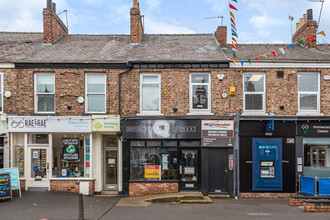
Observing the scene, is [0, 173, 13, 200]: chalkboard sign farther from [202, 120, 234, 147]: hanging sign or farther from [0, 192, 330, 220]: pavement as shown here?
[202, 120, 234, 147]: hanging sign

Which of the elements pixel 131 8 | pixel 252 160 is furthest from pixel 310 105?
pixel 131 8

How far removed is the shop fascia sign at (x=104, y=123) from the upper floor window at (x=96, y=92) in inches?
20.4

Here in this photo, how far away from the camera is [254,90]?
47.9 feet

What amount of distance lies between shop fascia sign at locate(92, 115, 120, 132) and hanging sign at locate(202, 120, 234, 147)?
401cm

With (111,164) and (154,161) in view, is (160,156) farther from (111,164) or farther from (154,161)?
(111,164)

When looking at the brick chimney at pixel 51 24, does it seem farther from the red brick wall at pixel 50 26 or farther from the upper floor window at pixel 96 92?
the upper floor window at pixel 96 92

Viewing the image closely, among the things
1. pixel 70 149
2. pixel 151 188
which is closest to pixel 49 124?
pixel 70 149

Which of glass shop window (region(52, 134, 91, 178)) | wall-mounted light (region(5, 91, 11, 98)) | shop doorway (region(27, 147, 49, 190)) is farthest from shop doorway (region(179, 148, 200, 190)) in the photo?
wall-mounted light (region(5, 91, 11, 98))

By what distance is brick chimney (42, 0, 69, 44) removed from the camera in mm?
16141

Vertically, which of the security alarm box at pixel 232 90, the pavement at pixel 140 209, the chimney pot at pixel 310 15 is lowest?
the pavement at pixel 140 209

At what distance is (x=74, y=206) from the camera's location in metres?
11.8

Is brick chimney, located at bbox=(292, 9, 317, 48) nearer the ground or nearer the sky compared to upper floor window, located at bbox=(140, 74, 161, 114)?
nearer the sky

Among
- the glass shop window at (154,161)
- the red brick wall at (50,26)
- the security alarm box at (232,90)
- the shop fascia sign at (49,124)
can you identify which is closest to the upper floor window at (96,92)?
the shop fascia sign at (49,124)

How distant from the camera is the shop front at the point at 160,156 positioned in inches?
555
